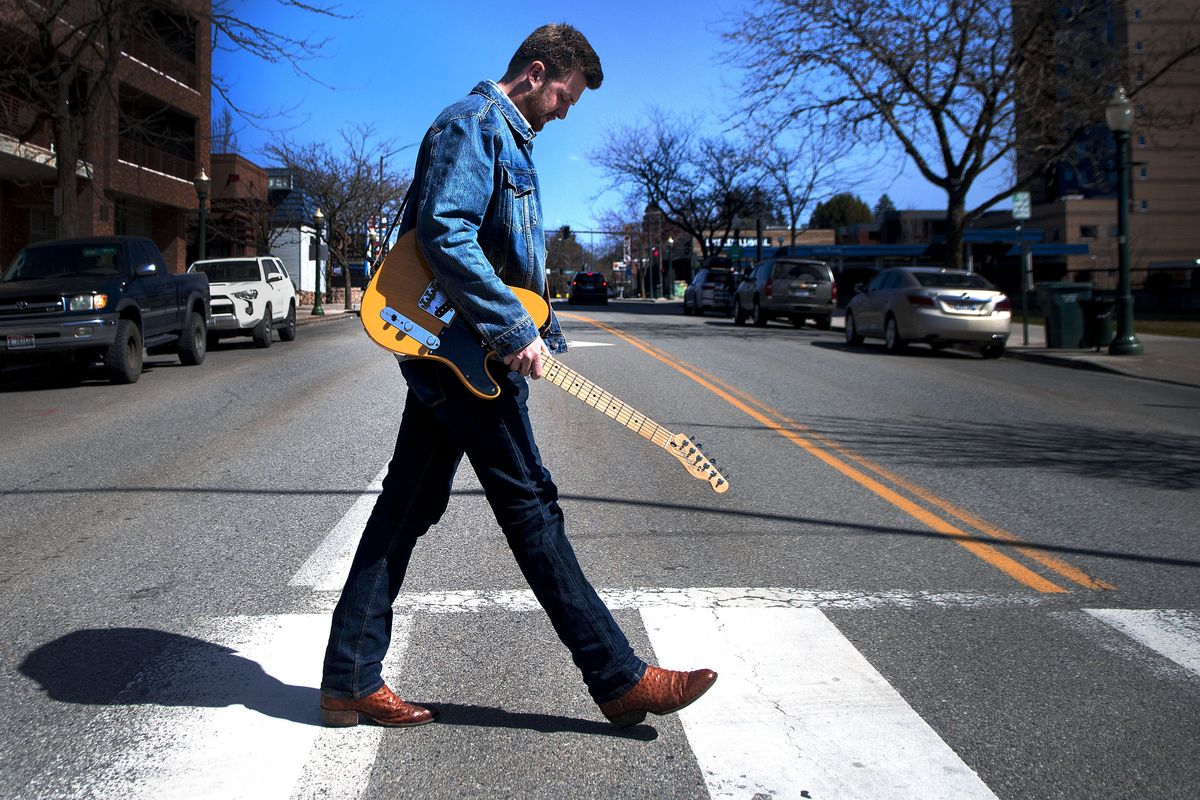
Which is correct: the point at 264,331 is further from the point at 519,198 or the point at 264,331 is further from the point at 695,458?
the point at 519,198

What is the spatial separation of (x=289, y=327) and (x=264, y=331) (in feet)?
6.55

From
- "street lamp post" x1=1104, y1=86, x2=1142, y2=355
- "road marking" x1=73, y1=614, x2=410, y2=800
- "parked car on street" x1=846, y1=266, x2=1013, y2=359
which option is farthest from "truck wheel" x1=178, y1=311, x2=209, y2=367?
"street lamp post" x1=1104, y1=86, x2=1142, y2=355

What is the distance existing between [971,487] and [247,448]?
556 centimetres

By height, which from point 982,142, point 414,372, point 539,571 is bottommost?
point 539,571

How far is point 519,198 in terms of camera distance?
3.20 m

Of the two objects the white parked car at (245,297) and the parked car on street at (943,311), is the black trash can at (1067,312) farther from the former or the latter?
the white parked car at (245,297)

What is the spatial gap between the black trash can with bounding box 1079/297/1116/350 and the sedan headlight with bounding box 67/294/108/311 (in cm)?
1597

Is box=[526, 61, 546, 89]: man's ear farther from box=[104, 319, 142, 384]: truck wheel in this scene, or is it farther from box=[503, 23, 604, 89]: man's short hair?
box=[104, 319, 142, 384]: truck wheel

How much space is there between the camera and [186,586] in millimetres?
4945

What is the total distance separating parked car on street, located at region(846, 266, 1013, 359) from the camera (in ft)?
60.7

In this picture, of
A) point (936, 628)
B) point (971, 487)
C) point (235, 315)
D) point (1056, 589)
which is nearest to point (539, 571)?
point (936, 628)

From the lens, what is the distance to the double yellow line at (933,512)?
17.3 ft

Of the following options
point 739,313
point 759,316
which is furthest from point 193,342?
point 739,313

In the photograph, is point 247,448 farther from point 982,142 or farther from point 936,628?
point 982,142
